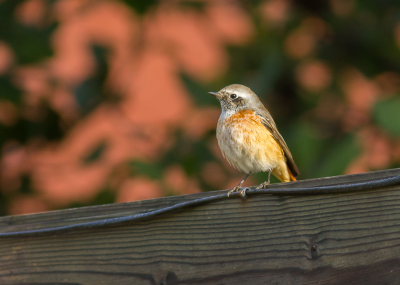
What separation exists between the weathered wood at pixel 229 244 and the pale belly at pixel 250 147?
115 centimetres

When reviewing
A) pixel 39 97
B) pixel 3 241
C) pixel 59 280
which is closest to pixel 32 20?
pixel 39 97

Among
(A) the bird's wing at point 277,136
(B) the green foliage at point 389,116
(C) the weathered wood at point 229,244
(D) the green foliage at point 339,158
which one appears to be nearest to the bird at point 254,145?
(A) the bird's wing at point 277,136

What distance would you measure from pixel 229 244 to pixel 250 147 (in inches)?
52.5

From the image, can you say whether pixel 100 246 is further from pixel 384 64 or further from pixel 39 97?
pixel 384 64

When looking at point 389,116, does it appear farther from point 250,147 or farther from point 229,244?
point 229,244

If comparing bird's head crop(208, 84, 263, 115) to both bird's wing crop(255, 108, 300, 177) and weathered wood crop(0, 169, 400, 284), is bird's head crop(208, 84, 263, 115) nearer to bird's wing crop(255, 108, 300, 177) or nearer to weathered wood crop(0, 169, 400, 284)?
bird's wing crop(255, 108, 300, 177)

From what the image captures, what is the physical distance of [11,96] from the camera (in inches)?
180

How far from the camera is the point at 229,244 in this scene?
2064 millimetres

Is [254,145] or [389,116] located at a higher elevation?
[389,116]

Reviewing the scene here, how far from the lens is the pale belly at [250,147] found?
333 centimetres

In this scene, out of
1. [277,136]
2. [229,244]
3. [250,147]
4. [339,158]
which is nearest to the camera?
[229,244]

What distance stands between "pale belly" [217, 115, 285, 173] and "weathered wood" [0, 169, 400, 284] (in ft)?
3.77

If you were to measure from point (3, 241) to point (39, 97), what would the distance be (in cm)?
261

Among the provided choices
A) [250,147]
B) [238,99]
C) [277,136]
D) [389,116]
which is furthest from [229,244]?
[389,116]
